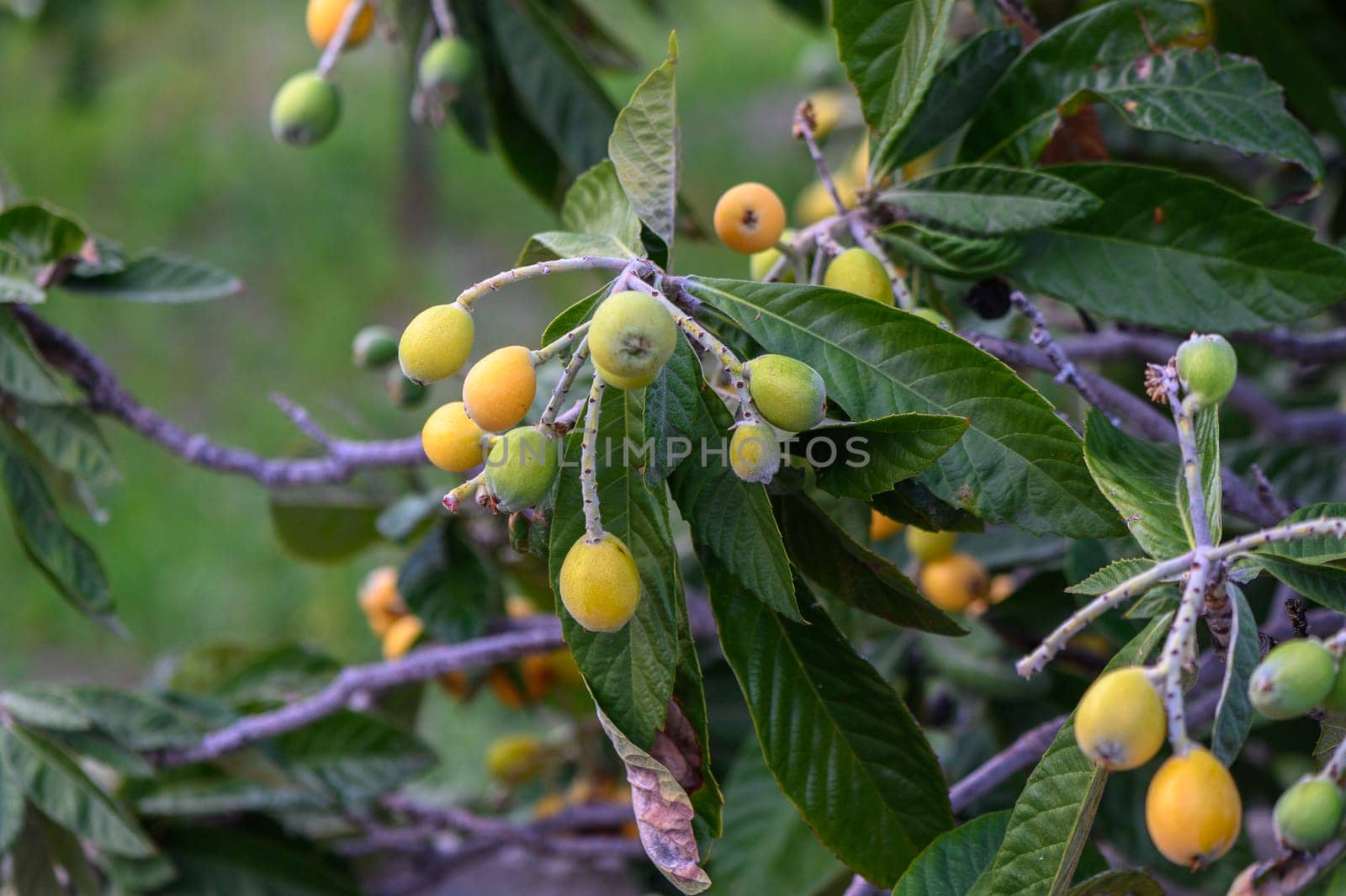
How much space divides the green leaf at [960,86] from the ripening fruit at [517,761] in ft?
4.42

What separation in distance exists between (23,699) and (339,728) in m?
0.37

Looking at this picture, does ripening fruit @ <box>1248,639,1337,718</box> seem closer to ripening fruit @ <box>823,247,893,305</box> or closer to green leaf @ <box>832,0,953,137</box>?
ripening fruit @ <box>823,247,893,305</box>

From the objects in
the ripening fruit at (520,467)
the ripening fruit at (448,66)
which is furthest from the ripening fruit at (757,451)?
the ripening fruit at (448,66)

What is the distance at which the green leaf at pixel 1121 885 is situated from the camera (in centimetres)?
83

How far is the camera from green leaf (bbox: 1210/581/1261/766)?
751mm

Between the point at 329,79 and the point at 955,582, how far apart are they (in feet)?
3.12

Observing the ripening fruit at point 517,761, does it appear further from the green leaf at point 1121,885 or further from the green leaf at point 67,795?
the green leaf at point 1121,885

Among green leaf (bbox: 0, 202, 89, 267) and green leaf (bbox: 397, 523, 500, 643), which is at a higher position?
green leaf (bbox: 0, 202, 89, 267)

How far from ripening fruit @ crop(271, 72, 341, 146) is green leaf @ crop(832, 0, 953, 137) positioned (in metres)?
0.71

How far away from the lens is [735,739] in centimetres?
172

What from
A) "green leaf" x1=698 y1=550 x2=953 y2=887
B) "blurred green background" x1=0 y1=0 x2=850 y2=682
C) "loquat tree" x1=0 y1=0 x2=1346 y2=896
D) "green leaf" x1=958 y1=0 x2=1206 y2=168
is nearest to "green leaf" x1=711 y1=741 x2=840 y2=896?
"loquat tree" x1=0 y1=0 x2=1346 y2=896

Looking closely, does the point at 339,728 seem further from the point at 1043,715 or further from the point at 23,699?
the point at 1043,715

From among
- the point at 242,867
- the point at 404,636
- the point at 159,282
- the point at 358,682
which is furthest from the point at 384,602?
the point at 159,282

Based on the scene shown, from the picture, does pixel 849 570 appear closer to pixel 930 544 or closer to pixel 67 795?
pixel 930 544
